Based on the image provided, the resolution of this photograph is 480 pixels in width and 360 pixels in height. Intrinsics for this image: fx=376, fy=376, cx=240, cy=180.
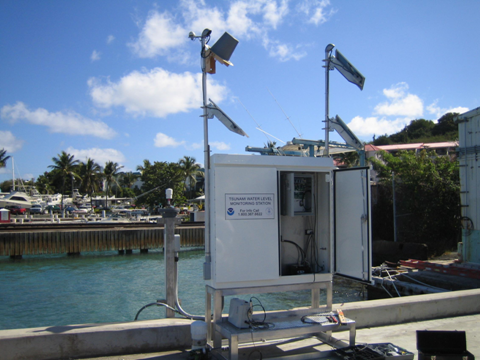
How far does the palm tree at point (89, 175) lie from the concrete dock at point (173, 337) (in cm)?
6145

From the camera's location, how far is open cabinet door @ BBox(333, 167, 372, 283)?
15.0 ft

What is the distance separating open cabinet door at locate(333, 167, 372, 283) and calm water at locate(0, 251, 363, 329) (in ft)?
23.2

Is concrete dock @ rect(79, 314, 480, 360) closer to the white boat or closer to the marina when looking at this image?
the marina

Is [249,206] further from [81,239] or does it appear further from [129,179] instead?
[129,179]

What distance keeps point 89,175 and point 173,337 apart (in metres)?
63.0

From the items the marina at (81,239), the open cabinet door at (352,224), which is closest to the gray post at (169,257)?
the open cabinet door at (352,224)

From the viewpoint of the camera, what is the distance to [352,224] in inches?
188

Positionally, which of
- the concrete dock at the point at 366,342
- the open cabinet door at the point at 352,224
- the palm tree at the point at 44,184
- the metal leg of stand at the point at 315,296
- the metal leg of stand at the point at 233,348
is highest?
the palm tree at the point at 44,184

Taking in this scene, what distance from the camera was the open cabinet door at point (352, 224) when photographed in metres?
4.59

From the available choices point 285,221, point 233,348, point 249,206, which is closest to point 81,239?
point 285,221

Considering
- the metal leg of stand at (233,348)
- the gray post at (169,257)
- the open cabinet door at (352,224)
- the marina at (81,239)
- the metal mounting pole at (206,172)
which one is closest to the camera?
the metal leg of stand at (233,348)

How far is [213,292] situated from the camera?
4.27 meters

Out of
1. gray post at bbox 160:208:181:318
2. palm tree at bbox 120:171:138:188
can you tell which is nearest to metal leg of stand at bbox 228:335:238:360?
gray post at bbox 160:208:181:318

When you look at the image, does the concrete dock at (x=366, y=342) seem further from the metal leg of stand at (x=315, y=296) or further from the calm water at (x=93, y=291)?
the calm water at (x=93, y=291)
